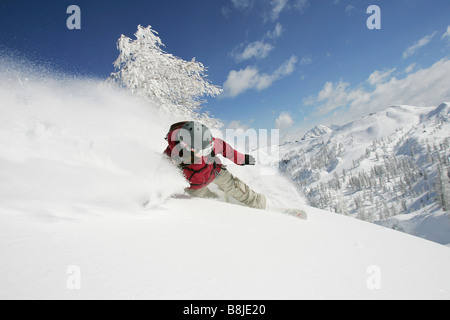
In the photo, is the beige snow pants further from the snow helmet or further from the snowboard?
the snow helmet

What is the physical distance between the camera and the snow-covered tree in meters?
8.98

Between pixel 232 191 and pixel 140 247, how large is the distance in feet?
9.77

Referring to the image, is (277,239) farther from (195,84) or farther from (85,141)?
(195,84)

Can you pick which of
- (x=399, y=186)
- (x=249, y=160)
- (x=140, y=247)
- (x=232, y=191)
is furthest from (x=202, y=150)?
(x=399, y=186)

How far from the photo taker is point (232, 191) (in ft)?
14.5

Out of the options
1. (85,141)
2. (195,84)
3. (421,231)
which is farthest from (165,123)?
(421,231)

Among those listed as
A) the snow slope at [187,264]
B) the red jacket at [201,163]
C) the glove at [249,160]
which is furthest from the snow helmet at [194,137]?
the snow slope at [187,264]

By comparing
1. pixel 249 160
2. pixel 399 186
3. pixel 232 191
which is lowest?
pixel 232 191

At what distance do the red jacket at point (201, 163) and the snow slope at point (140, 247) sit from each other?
0.22m

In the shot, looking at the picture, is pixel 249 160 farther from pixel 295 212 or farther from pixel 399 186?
pixel 399 186

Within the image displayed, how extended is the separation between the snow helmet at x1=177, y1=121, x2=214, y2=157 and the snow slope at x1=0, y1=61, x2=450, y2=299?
530 millimetres

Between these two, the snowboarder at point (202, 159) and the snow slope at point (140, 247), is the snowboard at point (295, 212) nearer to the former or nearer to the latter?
the snowboarder at point (202, 159)

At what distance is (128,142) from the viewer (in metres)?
4.92

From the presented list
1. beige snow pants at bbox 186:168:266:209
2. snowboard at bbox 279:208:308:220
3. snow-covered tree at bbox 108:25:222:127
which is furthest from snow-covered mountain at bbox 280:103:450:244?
beige snow pants at bbox 186:168:266:209
